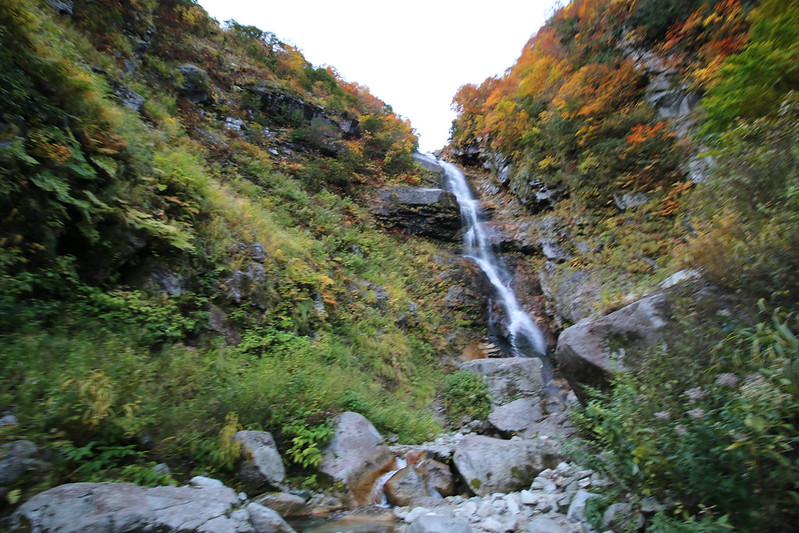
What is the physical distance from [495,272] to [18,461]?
49.5ft

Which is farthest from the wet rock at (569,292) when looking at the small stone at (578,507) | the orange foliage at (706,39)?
the small stone at (578,507)

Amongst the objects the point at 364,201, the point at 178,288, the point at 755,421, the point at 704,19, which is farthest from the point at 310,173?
the point at 755,421

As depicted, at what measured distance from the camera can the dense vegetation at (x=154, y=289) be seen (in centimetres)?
355

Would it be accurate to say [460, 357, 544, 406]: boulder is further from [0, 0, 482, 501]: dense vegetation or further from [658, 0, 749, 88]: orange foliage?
[658, 0, 749, 88]: orange foliage

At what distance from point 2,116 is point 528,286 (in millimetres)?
15046

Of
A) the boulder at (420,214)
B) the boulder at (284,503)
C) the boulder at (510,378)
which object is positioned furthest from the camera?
the boulder at (420,214)

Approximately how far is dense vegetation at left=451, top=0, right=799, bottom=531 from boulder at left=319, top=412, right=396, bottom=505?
3127 millimetres

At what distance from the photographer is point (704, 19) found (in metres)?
9.47

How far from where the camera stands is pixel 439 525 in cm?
334

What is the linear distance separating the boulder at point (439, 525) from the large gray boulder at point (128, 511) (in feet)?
4.35

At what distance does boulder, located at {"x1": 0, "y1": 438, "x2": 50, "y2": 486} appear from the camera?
252 centimetres

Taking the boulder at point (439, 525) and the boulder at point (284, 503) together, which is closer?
the boulder at point (439, 525)

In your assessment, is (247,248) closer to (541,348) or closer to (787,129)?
(787,129)

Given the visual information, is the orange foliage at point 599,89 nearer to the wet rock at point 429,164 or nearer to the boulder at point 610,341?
the boulder at point 610,341
